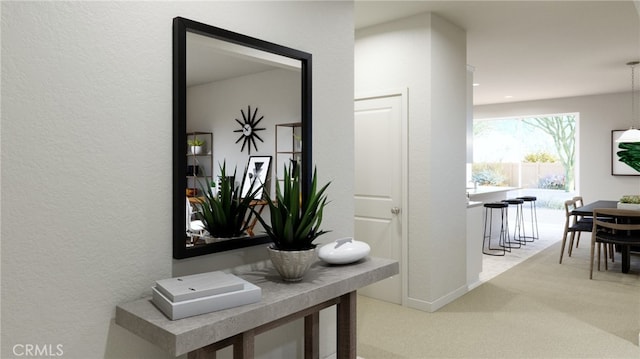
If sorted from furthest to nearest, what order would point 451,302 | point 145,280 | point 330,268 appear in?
point 451,302
point 330,268
point 145,280

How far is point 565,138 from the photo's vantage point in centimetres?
870

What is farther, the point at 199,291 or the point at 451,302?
the point at 451,302

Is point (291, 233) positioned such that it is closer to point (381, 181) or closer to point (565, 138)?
point (381, 181)

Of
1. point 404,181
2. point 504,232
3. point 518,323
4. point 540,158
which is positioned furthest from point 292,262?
point 540,158

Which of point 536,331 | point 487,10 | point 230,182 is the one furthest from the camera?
point 487,10

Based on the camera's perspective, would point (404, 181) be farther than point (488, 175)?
No

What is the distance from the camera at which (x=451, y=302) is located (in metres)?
3.88

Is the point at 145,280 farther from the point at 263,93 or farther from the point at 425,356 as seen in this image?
the point at 425,356

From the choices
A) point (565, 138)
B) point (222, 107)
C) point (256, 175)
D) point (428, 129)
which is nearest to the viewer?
point (222, 107)

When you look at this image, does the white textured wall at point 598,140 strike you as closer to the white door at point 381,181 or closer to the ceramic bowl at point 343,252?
the white door at point 381,181

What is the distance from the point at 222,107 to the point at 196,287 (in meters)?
0.80

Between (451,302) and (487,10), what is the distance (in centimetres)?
254

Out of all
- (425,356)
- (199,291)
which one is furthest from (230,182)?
(425,356)

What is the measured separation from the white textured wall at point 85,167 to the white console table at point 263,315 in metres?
0.15
